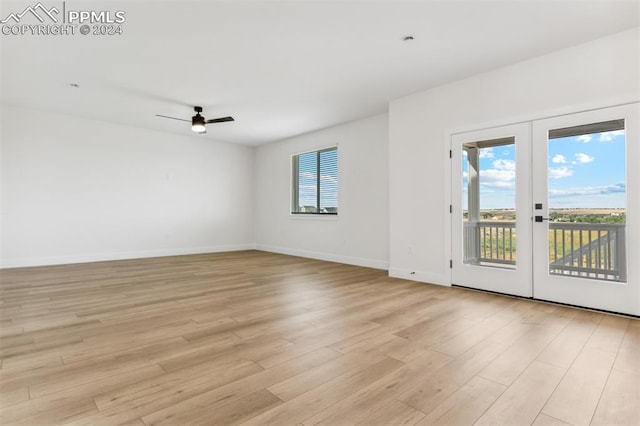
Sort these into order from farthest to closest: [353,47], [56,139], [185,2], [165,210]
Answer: [165,210]
[56,139]
[353,47]
[185,2]

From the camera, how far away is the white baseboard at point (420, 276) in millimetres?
4281

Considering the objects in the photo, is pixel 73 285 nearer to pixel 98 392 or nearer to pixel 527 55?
pixel 98 392

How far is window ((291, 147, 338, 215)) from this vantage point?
22.1 ft

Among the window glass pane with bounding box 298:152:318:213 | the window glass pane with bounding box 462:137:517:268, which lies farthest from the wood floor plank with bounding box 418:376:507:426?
the window glass pane with bounding box 298:152:318:213

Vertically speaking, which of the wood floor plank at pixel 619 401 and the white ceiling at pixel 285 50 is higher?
the white ceiling at pixel 285 50

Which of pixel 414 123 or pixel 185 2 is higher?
pixel 185 2

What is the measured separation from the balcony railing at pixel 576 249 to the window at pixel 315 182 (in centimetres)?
333

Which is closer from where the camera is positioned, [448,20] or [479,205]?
[448,20]

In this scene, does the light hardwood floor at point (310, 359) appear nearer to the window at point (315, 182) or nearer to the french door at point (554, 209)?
the french door at point (554, 209)

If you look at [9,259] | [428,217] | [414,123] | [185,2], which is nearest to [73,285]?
[9,259]

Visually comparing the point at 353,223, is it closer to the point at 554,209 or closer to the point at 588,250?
the point at 554,209

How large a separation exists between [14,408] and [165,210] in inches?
240

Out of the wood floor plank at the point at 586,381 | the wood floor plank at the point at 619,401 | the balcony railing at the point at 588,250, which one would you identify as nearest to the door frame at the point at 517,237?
the balcony railing at the point at 588,250

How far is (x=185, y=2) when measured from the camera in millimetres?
2668
